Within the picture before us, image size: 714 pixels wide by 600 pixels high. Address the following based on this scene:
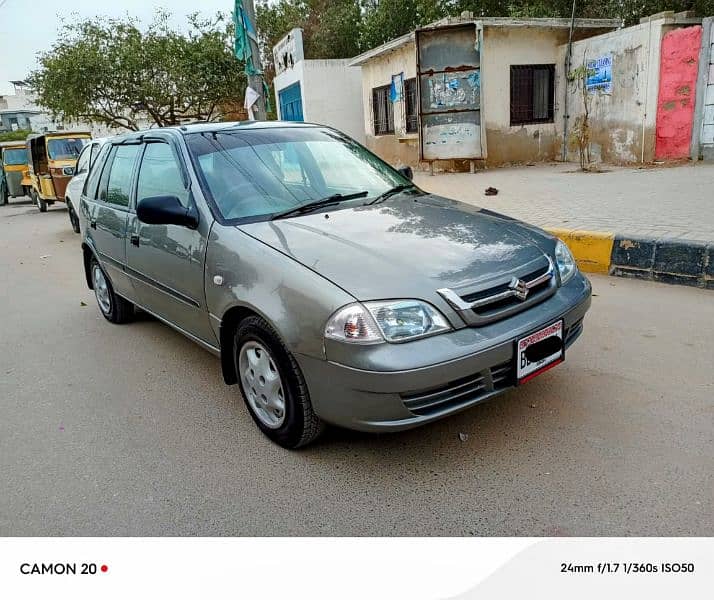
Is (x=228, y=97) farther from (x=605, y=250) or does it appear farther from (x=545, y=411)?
(x=545, y=411)

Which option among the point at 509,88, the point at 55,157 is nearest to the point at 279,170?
the point at 509,88

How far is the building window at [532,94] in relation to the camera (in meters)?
13.4

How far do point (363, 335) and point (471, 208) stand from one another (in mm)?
1572

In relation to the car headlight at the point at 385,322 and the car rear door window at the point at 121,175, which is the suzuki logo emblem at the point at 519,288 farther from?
the car rear door window at the point at 121,175

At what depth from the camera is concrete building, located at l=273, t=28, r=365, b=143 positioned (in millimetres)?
17188

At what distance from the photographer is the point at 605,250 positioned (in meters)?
5.47

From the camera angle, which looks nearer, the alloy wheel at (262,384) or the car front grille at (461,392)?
the car front grille at (461,392)

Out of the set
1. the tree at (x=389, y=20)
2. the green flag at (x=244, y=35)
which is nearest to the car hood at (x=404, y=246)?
the green flag at (x=244, y=35)

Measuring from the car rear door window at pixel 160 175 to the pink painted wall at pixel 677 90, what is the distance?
10355mm

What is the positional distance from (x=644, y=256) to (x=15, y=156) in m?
19.5

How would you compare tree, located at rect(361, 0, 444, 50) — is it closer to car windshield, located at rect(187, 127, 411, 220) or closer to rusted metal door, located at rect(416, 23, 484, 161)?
rusted metal door, located at rect(416, 23, 484, 161)

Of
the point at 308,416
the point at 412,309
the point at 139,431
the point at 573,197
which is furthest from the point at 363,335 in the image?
the point at 573,197

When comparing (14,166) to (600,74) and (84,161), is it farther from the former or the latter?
(600,74)

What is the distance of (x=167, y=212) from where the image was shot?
3.20 m
